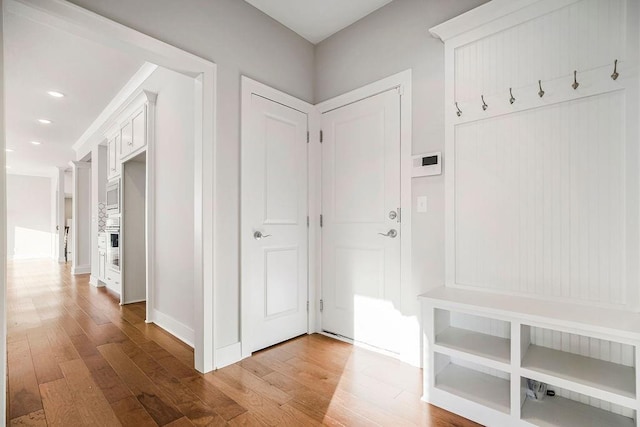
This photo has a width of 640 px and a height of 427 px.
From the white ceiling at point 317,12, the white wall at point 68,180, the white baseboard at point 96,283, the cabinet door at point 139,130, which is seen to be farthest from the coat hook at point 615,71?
the white wall at point 68,180

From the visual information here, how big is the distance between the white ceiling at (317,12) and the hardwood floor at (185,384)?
2772 millimetres

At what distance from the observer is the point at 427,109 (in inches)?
88.2

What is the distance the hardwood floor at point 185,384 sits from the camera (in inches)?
65.4

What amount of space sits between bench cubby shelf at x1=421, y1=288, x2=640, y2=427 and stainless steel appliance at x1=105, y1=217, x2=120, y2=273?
4.13m

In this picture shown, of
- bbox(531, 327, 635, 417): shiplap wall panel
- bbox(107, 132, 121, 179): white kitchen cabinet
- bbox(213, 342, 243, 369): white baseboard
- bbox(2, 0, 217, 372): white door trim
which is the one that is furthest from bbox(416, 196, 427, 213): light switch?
bbox(107, 132, 121, 179): white kitchen cabinet

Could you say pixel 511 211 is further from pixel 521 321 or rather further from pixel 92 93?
pixel 92 93

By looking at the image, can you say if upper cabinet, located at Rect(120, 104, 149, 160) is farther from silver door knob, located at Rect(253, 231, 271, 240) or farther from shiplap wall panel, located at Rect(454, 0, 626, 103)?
shiplap wall panel, located at Rect(454, 0, 626, 103)

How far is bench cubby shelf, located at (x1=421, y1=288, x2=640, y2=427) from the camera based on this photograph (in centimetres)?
137

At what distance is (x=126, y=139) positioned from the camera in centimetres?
391

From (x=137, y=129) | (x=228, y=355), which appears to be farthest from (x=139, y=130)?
(x=228, y=355)

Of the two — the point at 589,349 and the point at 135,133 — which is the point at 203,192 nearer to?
the point at 135,133

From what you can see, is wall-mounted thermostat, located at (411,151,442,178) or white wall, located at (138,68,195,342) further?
white wall, located at (138,68,195,342)

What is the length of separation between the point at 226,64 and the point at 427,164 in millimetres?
1639

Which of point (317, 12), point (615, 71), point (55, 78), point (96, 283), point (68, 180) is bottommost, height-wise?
point (96, 283)
